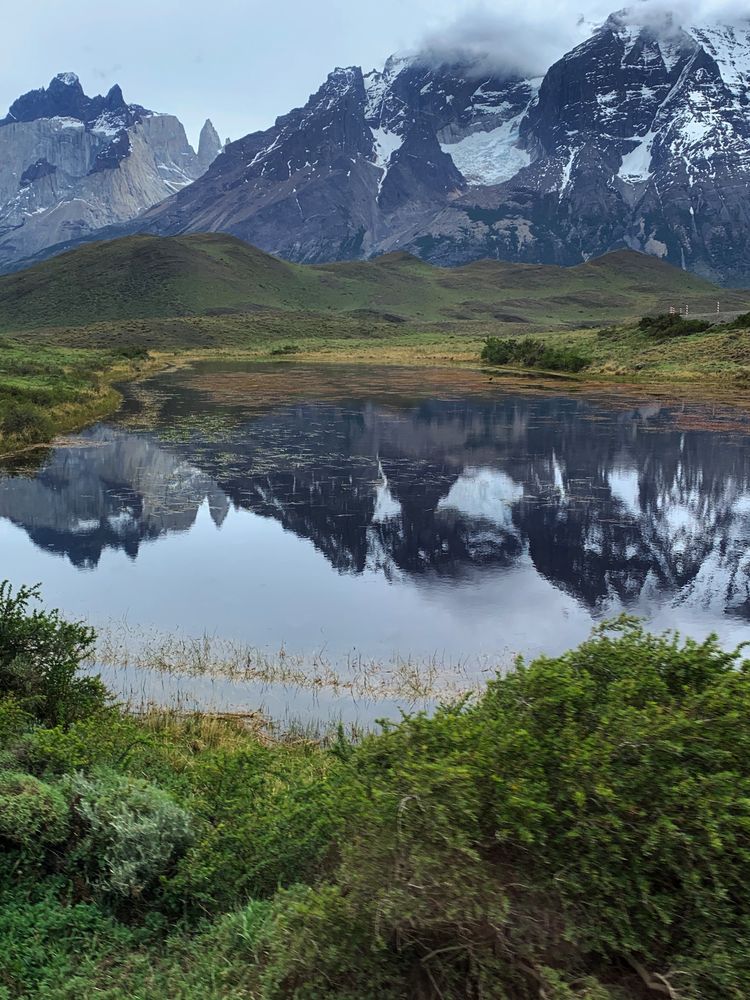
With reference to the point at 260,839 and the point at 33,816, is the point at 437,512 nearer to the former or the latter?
the point at 260,839

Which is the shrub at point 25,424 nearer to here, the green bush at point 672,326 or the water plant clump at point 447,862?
the water plant clump at point 447,862

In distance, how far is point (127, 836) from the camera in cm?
700

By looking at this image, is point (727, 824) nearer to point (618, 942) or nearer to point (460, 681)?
point (618, 942)

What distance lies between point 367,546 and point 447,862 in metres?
18.1

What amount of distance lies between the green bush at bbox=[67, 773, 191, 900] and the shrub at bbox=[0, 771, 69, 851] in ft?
0.53

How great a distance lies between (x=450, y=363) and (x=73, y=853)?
303 ft

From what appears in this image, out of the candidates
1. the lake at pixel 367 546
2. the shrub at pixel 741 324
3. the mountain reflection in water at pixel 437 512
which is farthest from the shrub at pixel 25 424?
the shrub at pixel 741 324

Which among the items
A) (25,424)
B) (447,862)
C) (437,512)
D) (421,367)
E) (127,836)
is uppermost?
(421,367)

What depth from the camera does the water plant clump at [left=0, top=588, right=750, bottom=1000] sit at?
15.6 feet

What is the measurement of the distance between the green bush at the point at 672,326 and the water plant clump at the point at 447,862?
8063 cm

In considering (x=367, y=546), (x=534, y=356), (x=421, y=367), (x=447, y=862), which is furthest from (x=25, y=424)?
(x=421, y=367)

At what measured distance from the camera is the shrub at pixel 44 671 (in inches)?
423

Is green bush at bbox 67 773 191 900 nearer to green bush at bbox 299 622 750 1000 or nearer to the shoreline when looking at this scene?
green bush at bbox 299 622 750 1000

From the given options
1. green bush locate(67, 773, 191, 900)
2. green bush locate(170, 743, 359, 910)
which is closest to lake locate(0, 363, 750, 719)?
green bush locate(170, 743, 359, 910)
